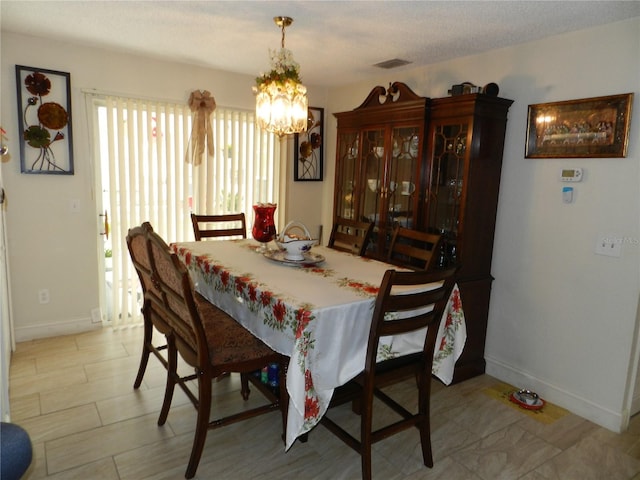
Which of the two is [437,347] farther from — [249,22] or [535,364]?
[249,22]

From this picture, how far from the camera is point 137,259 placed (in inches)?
94.3

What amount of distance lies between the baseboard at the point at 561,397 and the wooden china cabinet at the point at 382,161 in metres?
1.21

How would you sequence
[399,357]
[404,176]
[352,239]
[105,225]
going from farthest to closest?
[105,225]
[404,176]
[352,239]
[399,357]

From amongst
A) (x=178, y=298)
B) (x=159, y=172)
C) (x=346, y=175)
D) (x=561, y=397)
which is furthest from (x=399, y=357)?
(x=159, y=172)

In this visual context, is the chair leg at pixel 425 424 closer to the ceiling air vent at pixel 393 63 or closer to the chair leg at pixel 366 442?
the chair leg at pixel 366 442

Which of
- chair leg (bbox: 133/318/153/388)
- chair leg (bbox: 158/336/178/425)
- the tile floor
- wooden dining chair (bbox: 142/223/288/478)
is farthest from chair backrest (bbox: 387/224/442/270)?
chair leg (bbox: 133/318/153/388)

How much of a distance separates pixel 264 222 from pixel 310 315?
3.49 ft

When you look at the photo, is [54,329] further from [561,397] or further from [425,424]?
[561,397]

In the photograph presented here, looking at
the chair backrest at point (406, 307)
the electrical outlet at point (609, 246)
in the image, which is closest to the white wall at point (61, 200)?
the chair backrest at point (406, 307)

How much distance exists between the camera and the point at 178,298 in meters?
1.91

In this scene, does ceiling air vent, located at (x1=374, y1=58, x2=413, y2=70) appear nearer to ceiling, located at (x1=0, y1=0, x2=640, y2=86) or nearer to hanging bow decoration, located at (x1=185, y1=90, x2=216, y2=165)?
ceiling, located at (x1=0, y1=0, x2=640, y2=86)

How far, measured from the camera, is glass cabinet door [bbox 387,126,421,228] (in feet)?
10.7

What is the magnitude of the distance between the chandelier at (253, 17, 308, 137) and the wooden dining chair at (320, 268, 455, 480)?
1.14 metres

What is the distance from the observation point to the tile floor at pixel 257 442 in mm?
2098
